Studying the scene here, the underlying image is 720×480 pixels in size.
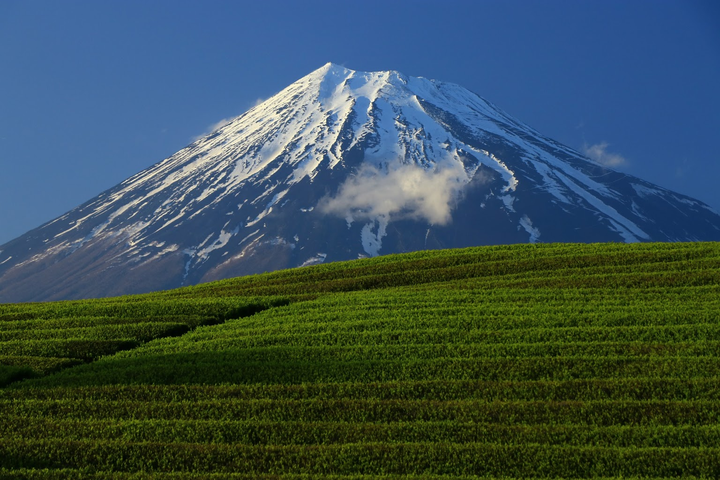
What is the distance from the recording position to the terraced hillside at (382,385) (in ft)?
54.5

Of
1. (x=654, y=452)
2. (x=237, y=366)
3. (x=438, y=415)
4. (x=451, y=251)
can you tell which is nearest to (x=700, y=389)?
(x=654, y=452)

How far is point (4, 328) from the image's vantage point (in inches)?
1315

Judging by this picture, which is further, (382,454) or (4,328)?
(4,328)

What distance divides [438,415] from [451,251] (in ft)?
101

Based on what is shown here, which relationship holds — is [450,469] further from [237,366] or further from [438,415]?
[237,366]

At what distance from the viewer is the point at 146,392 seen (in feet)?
71.4

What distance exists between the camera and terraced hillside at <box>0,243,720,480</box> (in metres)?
16.6

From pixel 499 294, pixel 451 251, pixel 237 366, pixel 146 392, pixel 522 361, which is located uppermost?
pixel 451 251

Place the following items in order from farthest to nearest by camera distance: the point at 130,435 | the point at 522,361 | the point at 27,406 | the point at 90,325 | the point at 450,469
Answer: the point at 90,325
the point at 522,361
the point at 27,406
the point at 130,435
the point at 450,469

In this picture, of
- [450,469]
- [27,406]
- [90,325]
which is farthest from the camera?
[90,325]

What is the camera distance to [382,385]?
21.2 metres

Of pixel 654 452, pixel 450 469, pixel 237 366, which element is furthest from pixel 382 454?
pixel 237 366

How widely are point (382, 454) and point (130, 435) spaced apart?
7.13 m

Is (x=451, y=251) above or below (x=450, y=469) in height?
above
